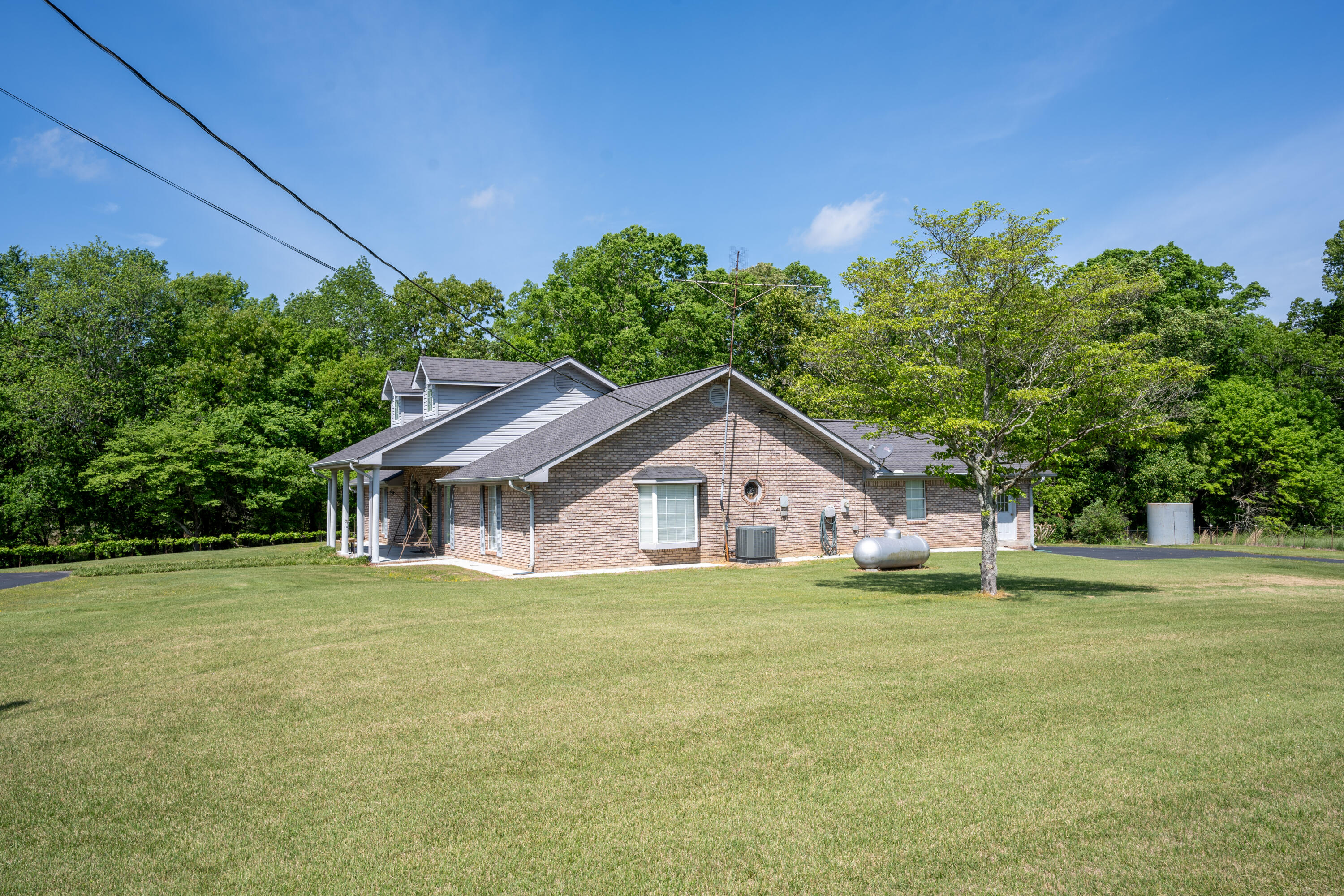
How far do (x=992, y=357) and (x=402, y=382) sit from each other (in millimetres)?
23154

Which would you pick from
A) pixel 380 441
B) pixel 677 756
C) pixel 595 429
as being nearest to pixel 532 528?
pixel 595 429

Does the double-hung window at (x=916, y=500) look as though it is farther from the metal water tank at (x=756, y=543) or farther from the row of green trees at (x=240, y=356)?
the metal water tank at (x=756, y=543)

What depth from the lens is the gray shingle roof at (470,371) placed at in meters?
28.0

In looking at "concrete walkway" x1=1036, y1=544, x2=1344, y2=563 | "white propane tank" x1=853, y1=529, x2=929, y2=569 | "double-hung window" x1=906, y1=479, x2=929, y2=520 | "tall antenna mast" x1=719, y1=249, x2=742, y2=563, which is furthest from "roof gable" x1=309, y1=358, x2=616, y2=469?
"concrete walkway" x1=1036, y1=544, x2=1344, y2=563

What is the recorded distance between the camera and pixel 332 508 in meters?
30.6

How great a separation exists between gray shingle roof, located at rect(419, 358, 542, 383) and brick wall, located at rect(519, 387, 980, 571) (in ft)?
15.1

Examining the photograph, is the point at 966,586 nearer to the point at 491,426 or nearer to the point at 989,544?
the point at 989,544

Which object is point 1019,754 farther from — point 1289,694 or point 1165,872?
point 1289,694

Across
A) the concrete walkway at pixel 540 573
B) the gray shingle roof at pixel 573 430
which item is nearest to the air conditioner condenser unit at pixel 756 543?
the concrete walkway at pixel 540 573

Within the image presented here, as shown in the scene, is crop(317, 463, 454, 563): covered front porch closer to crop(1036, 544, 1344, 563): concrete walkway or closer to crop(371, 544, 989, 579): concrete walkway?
crop(371, 544, 989, 579): concrete walkway

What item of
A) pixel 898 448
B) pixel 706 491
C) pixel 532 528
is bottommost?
pixel 532 528

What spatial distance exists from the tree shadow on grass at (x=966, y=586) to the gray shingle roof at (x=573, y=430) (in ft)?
23.5

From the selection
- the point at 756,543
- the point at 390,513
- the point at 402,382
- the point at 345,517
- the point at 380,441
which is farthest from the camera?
the point at 390,513

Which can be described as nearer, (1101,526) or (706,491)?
(706,491)
